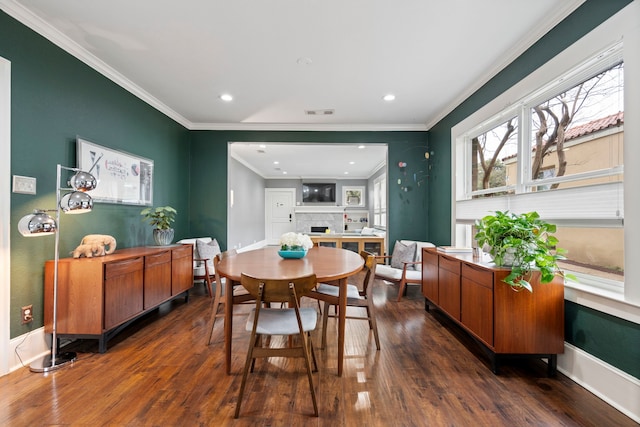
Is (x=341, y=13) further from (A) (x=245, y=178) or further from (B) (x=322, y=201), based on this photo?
(B) (x=322, y=201)

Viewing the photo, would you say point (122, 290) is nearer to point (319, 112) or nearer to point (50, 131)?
point (50, 131)

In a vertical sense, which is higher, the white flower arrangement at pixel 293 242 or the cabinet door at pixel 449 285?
the white flower arrangement at pixel 293 242

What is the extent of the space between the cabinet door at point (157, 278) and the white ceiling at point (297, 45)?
6.46 feet

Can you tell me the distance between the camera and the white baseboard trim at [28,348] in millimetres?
2006

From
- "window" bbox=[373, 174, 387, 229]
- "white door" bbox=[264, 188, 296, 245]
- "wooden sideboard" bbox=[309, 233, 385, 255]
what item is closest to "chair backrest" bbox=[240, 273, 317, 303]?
"wooden sideboard" bbox=[309, 233, 385, 255]

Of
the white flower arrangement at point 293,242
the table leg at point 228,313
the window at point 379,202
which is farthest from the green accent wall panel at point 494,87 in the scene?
the window at point 379,202

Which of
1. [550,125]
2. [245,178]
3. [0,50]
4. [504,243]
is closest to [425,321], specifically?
[504,243]

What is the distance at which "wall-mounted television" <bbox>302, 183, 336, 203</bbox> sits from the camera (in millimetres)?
9820

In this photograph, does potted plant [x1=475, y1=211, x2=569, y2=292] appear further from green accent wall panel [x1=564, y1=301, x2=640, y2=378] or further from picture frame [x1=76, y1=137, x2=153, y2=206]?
picture frame [x1=76, y1=137, x2=153, y2=206]

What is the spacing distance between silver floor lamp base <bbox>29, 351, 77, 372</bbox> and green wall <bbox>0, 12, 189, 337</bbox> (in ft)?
0.85

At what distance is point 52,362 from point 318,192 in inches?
324

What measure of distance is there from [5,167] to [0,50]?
2.67 ft

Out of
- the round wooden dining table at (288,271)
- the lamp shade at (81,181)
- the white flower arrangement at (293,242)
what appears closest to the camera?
the round wooden dining table at (288,271)

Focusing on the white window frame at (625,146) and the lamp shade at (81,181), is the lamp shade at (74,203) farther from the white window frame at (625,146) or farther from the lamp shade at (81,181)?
the white window frame at (625,146)
